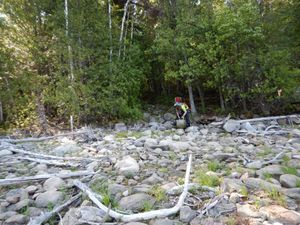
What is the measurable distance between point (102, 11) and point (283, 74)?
25.2 feet

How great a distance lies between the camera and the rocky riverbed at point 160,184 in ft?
8.30

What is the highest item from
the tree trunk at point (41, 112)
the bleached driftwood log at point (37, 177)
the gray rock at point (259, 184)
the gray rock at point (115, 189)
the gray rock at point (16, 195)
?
the tree trunk at point (41, 112)

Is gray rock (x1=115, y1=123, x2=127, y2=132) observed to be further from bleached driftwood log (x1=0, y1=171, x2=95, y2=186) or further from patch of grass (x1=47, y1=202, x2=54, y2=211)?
patch of grass (x1=47, y1=202, x2=54, y2=211)

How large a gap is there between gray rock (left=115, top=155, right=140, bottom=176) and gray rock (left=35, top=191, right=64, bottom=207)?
3.23 ft

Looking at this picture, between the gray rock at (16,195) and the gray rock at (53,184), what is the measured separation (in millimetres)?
277

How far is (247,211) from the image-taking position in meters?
2.44

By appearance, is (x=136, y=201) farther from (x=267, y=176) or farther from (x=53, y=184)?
(x=267, y=176)

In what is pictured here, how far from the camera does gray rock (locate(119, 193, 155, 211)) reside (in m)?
2.75

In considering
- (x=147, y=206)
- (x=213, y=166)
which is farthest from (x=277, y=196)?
(x=147, y=206)

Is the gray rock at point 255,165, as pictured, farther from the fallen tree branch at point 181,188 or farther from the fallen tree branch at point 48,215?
the fallen tree branch at point 48,215

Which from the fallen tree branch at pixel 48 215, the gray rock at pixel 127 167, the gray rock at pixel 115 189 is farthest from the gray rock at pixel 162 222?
the gray rock at pixel 127 167

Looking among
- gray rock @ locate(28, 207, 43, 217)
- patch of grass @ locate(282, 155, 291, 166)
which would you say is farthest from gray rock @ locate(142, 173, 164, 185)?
patch of grass @ locate(282, 155, 291, 166)

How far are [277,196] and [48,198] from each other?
104 inches

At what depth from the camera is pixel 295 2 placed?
1172 cm
